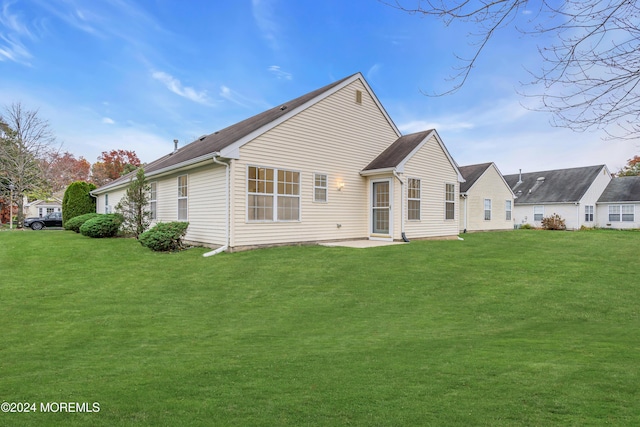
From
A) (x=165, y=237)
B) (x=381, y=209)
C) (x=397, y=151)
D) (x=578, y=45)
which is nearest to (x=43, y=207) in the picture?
(x=165, y=237)

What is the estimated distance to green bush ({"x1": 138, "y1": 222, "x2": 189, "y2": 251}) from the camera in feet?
40.6

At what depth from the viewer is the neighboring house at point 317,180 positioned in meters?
12.1

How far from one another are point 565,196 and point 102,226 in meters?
34.7

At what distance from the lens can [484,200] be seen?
24984 millimetres

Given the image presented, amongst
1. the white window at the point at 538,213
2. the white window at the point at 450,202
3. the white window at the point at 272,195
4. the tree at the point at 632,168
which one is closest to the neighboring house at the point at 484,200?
the white window at the point at 450,202

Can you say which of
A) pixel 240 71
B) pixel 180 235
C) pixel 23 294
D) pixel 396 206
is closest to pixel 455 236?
pixel 396 206

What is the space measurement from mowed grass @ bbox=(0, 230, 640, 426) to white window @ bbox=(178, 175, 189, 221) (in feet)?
11.7

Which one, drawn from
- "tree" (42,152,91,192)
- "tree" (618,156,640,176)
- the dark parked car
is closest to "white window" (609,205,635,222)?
"tree" (618,156,640,176)

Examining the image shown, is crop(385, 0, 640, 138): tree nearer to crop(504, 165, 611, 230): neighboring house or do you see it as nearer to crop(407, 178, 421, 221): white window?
crop(407, 178, 421, 221): white window

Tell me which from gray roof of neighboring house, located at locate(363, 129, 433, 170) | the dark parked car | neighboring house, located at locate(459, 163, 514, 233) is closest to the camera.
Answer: gray roof of neighboring house, located at locate(363, 129, 433, 170)

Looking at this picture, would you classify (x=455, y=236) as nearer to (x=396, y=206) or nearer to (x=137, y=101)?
(x=396, y=206)

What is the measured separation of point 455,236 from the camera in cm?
1788

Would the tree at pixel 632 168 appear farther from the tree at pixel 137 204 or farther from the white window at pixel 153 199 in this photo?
the tree at pixel 137 204

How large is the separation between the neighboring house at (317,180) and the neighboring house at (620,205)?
75.4 ft
